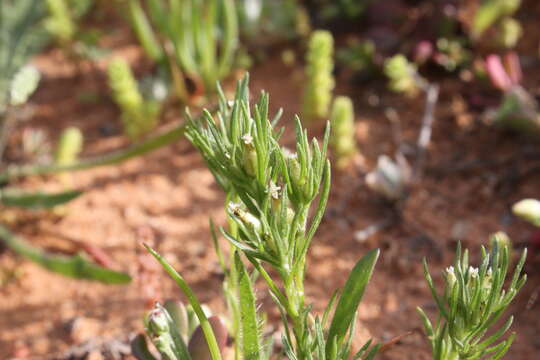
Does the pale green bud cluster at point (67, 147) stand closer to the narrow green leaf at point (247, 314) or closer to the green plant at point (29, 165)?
the green plant at point (29, 165)

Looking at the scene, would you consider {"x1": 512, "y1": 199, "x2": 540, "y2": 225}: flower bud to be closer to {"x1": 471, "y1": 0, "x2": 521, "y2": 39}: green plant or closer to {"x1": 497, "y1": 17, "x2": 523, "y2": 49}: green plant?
{"x1": 497, "y1": 17, "x2": 523, "y2": 49}: green plant

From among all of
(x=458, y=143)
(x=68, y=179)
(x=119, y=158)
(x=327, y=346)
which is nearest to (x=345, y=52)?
(x=458, y=143)

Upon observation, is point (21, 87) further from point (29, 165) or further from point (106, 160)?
point (29, 165)

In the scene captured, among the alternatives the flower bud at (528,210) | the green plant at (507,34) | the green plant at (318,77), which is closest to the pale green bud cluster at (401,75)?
the green plant at (318,77)

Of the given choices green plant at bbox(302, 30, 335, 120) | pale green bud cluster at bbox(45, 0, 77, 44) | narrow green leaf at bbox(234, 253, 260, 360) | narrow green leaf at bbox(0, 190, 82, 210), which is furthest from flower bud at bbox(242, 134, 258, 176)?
pale green bud cluster at bbox(45, 0, 77, 44)

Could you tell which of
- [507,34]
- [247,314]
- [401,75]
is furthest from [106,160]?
[507,34]

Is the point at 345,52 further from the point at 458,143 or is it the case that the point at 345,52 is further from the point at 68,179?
the point at 68,179
